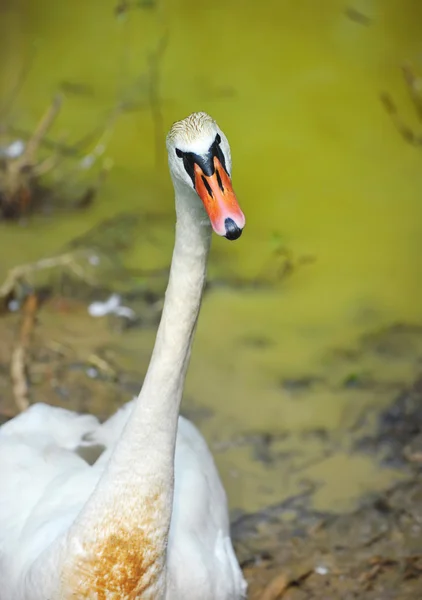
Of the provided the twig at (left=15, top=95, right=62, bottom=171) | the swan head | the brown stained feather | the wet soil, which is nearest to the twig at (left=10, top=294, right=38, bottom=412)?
the wet soil

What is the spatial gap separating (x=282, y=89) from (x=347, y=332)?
6.89 feet

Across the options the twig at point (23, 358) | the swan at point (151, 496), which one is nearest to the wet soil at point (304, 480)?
the twig at point (23, 358)

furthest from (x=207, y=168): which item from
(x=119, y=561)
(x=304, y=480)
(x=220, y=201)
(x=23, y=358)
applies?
(x=23, y=358)

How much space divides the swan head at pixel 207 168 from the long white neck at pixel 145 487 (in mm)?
209

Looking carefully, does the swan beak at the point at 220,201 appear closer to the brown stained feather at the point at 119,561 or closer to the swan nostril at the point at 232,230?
the swan nostril at the point at 232,230

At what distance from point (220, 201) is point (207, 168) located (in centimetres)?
9

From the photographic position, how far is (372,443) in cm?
371

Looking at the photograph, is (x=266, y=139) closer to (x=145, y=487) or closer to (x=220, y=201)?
(x=145, y=487)

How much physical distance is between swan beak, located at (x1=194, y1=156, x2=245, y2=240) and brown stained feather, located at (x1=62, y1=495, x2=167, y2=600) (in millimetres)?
726

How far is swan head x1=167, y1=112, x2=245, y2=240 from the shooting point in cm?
170

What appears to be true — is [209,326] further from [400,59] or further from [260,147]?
[400,59]

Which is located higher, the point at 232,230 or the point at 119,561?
the point at 232,230

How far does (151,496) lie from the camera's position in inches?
83.3

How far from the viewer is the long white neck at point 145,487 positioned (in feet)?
6.61
